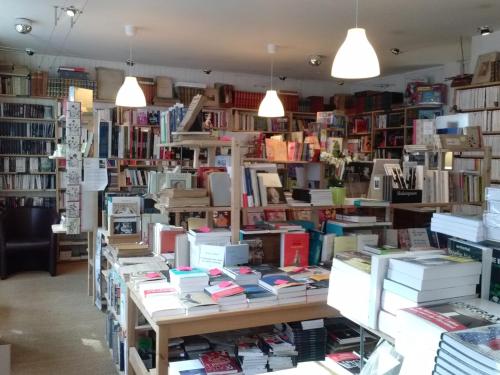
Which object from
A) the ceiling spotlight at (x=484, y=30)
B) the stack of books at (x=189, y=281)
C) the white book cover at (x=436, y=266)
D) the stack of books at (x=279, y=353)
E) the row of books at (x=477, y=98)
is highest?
the ceiling spotlight at (x=484, y=30)

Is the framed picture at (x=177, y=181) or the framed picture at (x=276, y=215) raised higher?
the framed picture at (x=177, y=181)

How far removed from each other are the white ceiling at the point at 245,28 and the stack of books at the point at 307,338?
9.26 feet

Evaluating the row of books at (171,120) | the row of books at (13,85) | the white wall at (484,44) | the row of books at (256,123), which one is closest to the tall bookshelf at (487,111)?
the white wall at (484,44)

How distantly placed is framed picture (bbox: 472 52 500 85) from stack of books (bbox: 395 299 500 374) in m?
4.76

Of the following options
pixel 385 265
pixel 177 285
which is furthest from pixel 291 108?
pixel 385 265

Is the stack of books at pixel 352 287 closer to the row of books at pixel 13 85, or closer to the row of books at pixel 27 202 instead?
the row of books at pixel 27 202

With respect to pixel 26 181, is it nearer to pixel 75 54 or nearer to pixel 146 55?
pixel 75 54

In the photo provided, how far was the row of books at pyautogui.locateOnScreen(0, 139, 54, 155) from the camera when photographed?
6.46 m

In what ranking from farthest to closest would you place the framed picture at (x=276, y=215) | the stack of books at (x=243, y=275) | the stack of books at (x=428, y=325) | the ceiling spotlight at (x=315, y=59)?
the ceiling spotlight at (x=315, y=59) → the framed picture at (x=276, y=215) → the stack of books at (x=243, y=275) → the stack of books at (x=428, y=325)

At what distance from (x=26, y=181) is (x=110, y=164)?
116 cm

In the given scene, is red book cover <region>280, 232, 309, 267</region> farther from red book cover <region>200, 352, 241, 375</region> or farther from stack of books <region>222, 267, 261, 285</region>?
red book cover <region>200, 352, 241, 375</region>

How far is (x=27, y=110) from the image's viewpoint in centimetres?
650

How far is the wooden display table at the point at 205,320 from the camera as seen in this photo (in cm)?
225

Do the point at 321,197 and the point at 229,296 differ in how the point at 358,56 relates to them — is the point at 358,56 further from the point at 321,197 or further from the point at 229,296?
the point at 229,296
